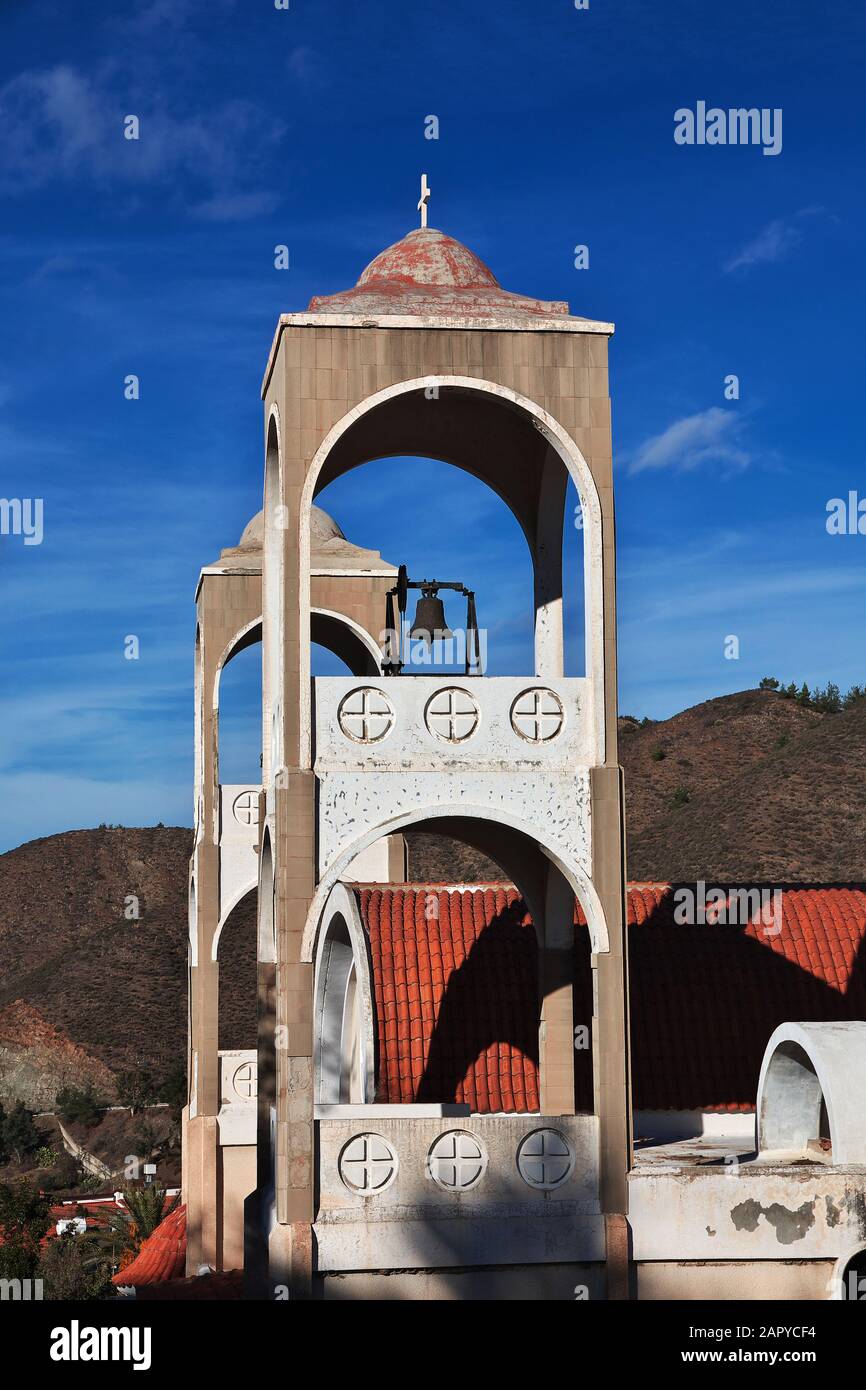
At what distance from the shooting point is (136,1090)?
54344 mm

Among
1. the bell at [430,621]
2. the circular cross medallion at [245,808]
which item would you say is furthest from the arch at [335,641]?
the bell at [430,621]

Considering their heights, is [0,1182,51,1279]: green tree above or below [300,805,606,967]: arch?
below

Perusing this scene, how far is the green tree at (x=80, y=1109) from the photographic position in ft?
177

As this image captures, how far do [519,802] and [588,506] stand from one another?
2.67 metres

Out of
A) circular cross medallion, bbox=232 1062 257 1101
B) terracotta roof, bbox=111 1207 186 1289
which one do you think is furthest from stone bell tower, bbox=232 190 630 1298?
circular cross medallion, bbox=232 1062 257 1101

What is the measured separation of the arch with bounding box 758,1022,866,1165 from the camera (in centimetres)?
1423

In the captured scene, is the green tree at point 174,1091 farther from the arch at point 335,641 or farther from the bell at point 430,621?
the bell at point 430,621

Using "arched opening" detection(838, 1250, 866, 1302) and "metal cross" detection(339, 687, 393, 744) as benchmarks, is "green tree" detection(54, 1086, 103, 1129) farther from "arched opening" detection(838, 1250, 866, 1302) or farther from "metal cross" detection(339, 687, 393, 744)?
"arched opening" detection(838, 1250, 866, 1302)

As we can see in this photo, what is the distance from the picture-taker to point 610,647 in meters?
14.9

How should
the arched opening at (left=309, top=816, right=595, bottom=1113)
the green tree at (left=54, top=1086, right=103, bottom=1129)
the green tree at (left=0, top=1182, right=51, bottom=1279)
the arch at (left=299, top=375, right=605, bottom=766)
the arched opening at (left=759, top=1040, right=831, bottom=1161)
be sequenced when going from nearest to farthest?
the arch at (left=299, top=375, right=605, bottom=766) < the arched opening at (left=759, top=1040, right=831, bottom=1161) < the arched opening at (left=309, top=816, right=595, bottom=1113) < the green tree at (left=0, top=1182, right=51, bottom=1279) < the green tree at (left=54, top=1086, right=103, bottom=1129)

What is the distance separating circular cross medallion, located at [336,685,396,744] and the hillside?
3357cm

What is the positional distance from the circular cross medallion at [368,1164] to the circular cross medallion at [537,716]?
3604 millimetres
